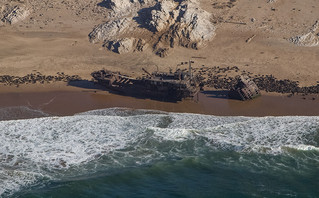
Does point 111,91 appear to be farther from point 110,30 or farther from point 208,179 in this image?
point 208,179

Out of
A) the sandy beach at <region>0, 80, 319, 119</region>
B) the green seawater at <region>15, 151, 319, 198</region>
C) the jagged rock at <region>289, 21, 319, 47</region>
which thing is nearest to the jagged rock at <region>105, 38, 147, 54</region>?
the sandy beach at <region>0, 80, 319, 119</region>

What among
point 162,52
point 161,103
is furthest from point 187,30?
point 161,103

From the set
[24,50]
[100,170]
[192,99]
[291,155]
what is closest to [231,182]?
[291,155]

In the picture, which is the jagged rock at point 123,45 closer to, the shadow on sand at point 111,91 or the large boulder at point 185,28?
the large boulder at point 185,28

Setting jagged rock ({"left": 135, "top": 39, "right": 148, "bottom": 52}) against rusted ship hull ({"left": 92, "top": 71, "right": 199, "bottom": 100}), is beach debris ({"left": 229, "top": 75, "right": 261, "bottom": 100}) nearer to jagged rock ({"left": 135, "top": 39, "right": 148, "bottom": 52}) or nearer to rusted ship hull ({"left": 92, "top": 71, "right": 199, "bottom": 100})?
rusted ship hull ({"left": 92, "top": 71, "right": 199, "bottom": 100})

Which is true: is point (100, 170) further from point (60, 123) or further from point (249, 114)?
point (249, 114)

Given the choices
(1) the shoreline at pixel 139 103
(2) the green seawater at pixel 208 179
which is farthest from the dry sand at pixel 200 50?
(2) the green seawater at pixel 208 179

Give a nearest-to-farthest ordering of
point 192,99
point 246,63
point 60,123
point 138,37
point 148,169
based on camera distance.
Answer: point 148,169
point 60,123
point 192,99
point 246,63
point 138,37

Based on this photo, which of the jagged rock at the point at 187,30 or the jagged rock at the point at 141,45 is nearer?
the jagged rock at the point at 141,45
